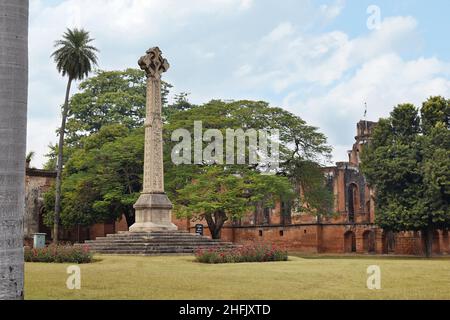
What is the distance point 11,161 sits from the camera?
652cm

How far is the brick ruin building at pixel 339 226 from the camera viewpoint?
4269 centimetres

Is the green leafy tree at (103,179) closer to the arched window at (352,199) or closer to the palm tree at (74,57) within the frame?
the palm tree at (74,57)

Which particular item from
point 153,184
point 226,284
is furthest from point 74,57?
point 226,284

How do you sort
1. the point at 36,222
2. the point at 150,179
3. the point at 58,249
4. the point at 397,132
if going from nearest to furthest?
the point at 58,249 → the point at 150,179 → the point at 397,132 → the point at 36,222

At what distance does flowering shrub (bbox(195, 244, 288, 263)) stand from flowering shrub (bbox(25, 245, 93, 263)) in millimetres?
3754

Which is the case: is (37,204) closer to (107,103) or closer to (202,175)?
(107,103)

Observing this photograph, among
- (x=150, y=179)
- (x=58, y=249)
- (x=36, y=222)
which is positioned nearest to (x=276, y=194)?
(x=150, y=179)

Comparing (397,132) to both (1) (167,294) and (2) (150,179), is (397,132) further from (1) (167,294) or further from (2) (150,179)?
(1) (167,294)

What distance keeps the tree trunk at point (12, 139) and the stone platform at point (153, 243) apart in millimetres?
15086

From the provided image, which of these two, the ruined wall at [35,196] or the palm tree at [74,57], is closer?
the palm tree at [74,57]

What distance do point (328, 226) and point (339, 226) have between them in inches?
35.5

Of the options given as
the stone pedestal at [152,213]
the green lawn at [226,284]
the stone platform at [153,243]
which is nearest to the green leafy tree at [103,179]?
the stone pedestal at [152,213]

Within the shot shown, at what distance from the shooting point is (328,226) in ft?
149
